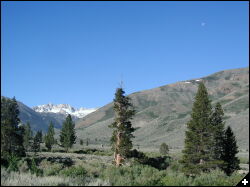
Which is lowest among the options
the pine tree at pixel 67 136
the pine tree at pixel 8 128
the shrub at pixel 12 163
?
the shrub at pixel 12 163

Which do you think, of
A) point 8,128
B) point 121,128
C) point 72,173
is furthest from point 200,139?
point 8,128

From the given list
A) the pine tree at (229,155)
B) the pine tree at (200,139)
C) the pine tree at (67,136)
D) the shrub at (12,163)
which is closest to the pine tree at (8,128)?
the shrub at (12,163)

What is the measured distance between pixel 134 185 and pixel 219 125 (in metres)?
34.0

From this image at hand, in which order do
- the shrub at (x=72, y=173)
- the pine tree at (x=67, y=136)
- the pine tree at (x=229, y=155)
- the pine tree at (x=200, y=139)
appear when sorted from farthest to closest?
the pine tree at (x=67, y=136)
the pine tree at (x=229, y=155)
the pine tree at (x=200, y=139)
the shrub at (x=72, y=173)

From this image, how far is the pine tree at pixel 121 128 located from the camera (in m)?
44.6

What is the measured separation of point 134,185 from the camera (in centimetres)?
1399

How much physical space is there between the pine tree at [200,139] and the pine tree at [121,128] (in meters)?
7.27

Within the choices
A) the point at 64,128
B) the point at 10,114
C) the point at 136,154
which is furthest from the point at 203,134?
the point at 64,128

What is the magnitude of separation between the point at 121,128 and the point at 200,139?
9701mm

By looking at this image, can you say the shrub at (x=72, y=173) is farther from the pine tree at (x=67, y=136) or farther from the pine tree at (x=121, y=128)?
the pine tree at (x=67, y=136)

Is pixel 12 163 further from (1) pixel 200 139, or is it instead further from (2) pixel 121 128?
(1) pixel 200 139

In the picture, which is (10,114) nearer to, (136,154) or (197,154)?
(197,154)

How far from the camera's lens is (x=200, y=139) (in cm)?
4178

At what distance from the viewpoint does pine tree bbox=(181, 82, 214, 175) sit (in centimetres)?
4075
